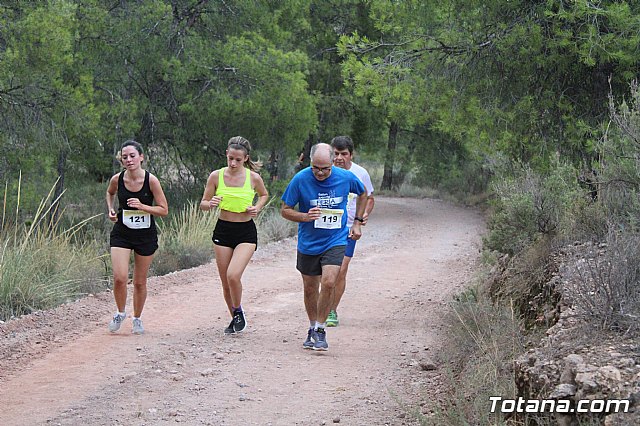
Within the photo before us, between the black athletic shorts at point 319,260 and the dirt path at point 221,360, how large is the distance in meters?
0.78

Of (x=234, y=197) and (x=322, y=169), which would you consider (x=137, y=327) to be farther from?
(x=322, y=169)

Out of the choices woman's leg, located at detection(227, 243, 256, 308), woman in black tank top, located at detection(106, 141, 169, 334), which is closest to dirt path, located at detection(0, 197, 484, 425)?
woman's leg, located at detection(227, 243, 256, 308)

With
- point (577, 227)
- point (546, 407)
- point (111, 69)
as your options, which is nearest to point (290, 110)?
point (111, 69)

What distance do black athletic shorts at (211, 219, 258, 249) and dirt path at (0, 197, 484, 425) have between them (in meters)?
0.94

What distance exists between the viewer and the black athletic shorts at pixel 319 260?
848 centimetres

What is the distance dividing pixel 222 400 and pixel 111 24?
15194 mm

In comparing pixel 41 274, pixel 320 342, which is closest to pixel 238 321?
pixel 320 342

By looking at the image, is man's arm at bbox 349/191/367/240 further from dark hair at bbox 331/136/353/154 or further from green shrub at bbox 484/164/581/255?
green shrub at bbox 484/164/581/255

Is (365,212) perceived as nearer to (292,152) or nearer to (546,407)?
(546,407)

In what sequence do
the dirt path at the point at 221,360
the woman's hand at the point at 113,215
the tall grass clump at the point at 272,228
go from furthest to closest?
the tall grass clump at the point at 272,228 < the woman's hand at the point at 113,215 < the dirt path at the point at 221,360

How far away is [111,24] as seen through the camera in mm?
20531

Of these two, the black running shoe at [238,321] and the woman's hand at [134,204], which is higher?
the woman's hand at [134,204]

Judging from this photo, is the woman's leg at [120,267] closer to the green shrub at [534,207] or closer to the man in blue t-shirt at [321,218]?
the man in blue t-shirt at [321,218]

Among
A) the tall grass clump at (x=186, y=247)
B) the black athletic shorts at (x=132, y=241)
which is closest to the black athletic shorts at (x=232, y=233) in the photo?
the black athletic shorts at (x=132, y=241)
